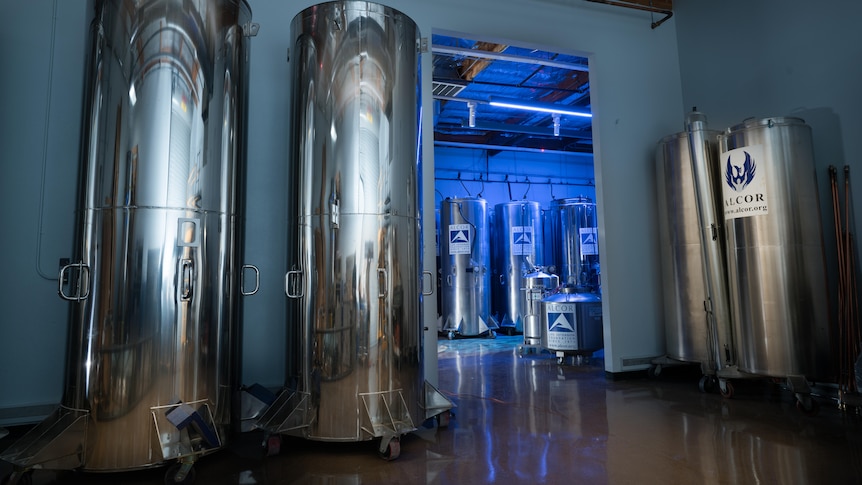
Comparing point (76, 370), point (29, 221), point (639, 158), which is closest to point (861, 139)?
point (639, 158)

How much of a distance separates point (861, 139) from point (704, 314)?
1.65 metres

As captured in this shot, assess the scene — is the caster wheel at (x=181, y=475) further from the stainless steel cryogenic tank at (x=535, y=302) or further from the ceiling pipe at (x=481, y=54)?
the stainless steel cryogenic tank at (x=535, y=302)

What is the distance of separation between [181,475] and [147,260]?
99 cm

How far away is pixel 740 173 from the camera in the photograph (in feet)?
11.9

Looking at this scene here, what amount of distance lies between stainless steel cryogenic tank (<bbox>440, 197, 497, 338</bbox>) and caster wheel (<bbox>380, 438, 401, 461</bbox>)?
5.22 metres

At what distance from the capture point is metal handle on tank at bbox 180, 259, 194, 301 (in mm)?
2318

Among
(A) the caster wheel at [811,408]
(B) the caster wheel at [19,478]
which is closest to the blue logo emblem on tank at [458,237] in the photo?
(A) the caster wheel at [811,408]

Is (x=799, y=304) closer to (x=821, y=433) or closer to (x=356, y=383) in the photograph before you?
(x=821, y=433)

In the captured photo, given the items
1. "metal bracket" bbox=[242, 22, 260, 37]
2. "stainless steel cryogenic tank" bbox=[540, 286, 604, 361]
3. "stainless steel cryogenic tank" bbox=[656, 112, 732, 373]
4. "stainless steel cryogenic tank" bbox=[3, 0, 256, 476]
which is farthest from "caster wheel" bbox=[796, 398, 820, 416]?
Answer: "metal bracket" bbox=[242, 22, 260, 37]

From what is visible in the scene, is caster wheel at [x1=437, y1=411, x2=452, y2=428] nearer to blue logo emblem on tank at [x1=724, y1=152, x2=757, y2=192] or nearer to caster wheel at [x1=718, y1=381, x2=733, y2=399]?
caster wheel at [x1=718, y1=381, x2=733, y2=399]

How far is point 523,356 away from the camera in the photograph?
19.6 feet

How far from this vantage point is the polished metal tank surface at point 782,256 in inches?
134

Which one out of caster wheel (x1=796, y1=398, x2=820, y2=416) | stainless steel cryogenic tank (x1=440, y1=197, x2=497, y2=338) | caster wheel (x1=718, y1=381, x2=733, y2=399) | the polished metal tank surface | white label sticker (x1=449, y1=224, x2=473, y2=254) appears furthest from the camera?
white label sticker (x1=449, y1=224, x2=473, y2=254)

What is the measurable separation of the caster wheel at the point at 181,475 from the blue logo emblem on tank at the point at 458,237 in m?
5.94
